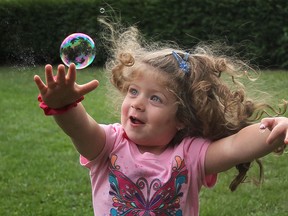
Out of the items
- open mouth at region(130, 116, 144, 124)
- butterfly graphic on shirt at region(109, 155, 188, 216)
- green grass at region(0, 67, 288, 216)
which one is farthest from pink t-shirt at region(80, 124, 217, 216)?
green grass at region(0, 67, 288, 216)

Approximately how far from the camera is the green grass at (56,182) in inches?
178

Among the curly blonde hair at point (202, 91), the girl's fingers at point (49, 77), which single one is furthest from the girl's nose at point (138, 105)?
the girl's fingers at point (49, 77)

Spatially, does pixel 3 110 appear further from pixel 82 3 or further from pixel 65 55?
pixel 82 3

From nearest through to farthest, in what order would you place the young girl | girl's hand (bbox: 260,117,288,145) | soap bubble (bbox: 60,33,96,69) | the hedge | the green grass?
girl's hand (bbox: 260,117,288,145), the young girl, soap bubble (bbox: 60,33,96,69), the green grass, the hedge

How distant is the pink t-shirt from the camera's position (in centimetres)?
246

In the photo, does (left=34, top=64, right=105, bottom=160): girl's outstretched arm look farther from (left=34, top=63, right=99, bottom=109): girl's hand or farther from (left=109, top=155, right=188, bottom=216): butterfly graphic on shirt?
(left=109, top=155, right=188, bottom=216): butterfly graphic on shirt

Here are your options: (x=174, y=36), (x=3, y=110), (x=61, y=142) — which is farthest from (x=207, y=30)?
(x=61, y=142)

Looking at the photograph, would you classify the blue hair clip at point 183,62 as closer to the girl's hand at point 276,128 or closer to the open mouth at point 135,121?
the open mouth at point 135,121

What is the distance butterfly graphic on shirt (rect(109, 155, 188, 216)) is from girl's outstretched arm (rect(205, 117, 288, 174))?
14cm

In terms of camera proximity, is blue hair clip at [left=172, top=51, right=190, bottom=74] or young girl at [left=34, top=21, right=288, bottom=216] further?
blue hair clip at [left=172, top=51, right=190, bottom=74]

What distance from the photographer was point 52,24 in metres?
14.6

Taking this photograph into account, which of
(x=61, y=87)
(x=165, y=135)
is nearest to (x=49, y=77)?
(x=61, y=87)

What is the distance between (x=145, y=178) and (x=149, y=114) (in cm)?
27

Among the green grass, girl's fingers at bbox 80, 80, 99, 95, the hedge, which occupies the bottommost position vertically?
the hedge
